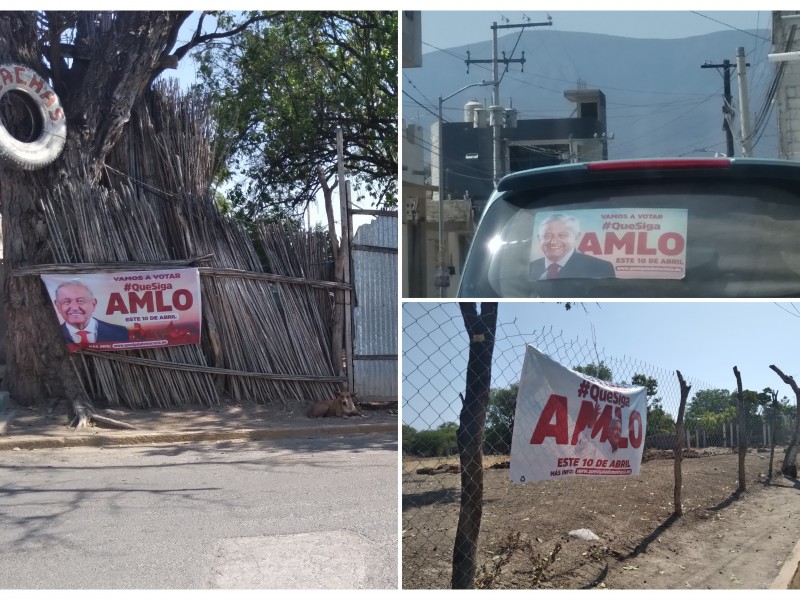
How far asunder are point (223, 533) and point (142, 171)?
282 inches

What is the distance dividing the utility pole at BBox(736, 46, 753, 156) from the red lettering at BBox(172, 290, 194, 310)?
27.3 feet

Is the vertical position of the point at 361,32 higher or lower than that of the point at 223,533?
higher

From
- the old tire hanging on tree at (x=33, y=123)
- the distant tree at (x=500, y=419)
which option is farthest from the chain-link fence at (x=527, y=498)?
the old tire hanging on tree at (x=33, y=123)

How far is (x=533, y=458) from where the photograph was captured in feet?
12.5

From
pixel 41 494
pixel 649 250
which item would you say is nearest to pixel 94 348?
pixel 41 494

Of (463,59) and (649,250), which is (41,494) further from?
(649,250)

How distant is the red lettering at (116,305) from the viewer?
11.1 m

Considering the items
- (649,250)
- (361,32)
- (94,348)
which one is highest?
(361,32)

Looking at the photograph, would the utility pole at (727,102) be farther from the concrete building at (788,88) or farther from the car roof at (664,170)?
the car roof at (664,170)

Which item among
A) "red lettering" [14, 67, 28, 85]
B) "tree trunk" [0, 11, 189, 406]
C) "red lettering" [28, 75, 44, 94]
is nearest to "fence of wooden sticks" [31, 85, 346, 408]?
"tree trunk" [0, 11, 189, 406]

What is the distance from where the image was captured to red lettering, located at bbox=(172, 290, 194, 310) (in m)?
11.4

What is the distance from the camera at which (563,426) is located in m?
3.92

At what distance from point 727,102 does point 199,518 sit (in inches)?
173

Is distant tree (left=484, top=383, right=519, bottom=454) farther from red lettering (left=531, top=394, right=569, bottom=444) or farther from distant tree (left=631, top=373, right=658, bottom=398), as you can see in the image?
distant tree (left=631, top=373, right=658, bottom=398)
